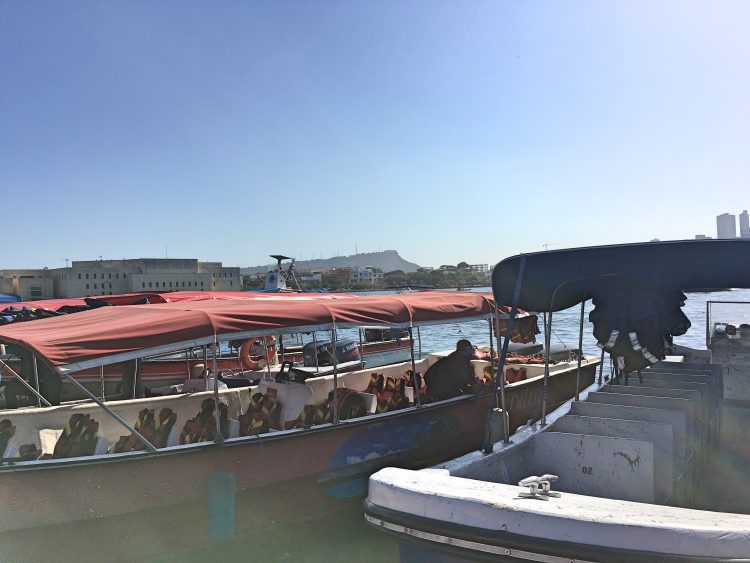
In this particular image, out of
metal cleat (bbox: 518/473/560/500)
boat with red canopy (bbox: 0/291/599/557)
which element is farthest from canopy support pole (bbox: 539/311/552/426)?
metal cleat (bbox: 518/473/560/500)

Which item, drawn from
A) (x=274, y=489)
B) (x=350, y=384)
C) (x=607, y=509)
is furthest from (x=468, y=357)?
(x=607, y=509)

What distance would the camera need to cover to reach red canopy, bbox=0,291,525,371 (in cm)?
553

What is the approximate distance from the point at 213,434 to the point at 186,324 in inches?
60.1

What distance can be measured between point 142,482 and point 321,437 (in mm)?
2002

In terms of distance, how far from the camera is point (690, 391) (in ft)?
17.9

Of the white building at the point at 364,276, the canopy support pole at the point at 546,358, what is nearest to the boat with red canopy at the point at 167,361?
the canopy support pole at the point at 546,358

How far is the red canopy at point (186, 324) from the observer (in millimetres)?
5531

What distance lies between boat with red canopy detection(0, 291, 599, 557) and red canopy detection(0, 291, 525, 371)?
0.02 meters

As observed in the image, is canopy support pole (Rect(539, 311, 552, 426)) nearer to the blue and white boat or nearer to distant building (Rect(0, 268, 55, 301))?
the blue and white boat

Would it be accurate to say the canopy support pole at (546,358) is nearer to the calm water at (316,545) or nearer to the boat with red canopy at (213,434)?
the boat with red canopy at (213,434)

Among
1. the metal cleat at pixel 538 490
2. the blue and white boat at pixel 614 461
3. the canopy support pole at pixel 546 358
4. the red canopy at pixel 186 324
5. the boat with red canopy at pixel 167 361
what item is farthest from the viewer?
the boat with red canopy at pixel 167 361

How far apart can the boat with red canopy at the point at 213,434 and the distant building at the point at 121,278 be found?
231ft

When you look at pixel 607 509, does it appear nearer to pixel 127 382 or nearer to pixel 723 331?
pixel 723 331

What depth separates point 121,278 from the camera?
8588cm
